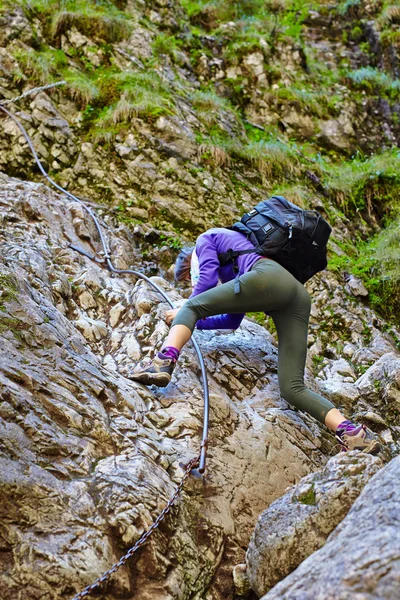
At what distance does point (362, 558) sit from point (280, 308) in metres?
2.30

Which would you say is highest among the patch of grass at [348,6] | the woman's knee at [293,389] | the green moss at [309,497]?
the patch of grass at [348,6]

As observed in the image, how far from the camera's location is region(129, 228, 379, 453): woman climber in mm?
3846

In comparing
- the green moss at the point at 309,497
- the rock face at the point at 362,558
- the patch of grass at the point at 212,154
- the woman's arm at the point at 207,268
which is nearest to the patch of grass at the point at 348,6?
the patch of grass at the point at 212,154

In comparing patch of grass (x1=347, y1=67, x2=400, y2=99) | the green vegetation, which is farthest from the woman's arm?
patch of grass (x1=347, y1=67, x2=400, y2=99)

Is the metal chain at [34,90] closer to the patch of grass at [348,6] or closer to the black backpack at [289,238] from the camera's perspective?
the black backpack at [289,238]

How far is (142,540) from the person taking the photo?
277 centimetres

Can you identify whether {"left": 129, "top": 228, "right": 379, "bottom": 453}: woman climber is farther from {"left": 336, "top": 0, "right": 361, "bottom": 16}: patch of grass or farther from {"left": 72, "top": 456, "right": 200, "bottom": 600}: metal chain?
{"left": 336, "top": 0, "right": 361, "bottom": 16}: patch of grass

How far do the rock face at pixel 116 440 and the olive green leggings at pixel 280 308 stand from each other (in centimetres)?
40

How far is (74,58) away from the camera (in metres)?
9.63

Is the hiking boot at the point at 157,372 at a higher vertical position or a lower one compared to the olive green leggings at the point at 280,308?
lower

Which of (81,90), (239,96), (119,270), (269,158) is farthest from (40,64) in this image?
(119,270)

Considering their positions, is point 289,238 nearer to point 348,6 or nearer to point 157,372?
point 157,372

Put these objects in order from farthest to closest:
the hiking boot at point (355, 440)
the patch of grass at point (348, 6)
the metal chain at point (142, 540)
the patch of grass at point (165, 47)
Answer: the patch of grass at point (348, 6) < the patch of grass at point (165, 47) < the hiking boot at point (355, 440) < the metal chain at point (142, 540)

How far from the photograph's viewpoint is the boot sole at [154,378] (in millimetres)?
3842
